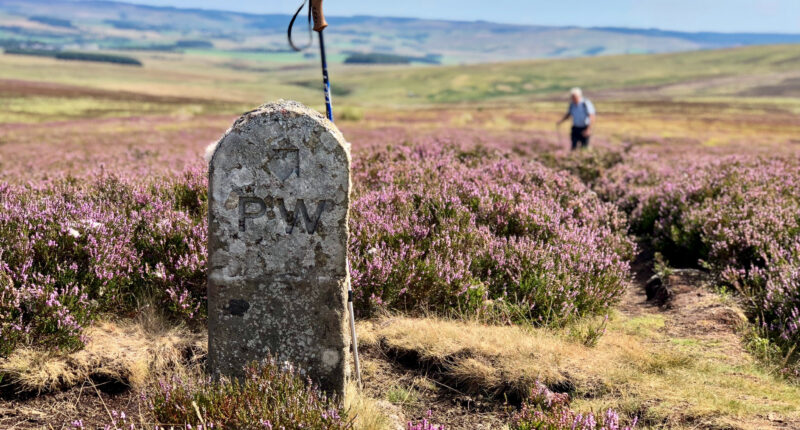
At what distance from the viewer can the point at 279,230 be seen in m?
3.48

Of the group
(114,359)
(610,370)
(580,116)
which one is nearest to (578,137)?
(580,116)

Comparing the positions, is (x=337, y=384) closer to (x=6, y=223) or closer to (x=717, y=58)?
(x=6, y=223)

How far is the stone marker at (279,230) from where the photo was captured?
3432 mm

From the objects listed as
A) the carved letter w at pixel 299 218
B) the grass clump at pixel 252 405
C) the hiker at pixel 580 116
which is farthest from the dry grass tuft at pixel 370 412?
the hiker at pixel 580 116

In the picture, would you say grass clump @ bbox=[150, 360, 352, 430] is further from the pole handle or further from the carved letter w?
the pole handle

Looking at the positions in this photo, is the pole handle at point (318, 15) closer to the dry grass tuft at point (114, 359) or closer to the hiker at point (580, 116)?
the dry grass tuft at point (114, 359)

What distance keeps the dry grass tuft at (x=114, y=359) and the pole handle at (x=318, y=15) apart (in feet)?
8.17

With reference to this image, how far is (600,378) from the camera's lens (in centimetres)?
409

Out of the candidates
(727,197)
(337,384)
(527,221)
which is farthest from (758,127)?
(337,384)

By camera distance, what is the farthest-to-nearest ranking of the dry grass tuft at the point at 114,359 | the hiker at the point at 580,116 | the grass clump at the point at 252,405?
the hiker at the point at 580,116
the dry grass tuft at the point at 114,359
the grass clump at the point at 252,405

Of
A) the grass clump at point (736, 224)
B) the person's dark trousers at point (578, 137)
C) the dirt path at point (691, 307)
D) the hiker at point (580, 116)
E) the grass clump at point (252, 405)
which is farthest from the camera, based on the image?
the person's dark trousers at point (578, 137)

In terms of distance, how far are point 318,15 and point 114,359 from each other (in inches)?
111

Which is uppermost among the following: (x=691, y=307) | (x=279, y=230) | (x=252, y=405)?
(x=279, y=230)

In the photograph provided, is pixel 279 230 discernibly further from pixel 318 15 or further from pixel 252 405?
pixel 318 15
